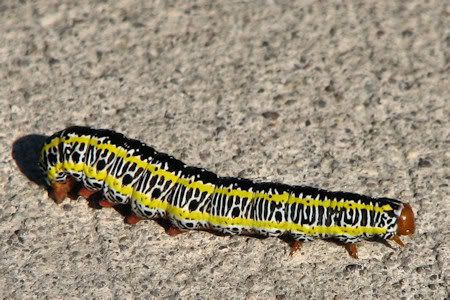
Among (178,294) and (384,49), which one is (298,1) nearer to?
(384,49)

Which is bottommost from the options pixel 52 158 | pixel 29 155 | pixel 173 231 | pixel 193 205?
pixel 173 231

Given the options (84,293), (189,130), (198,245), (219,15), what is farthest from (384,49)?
(84,293)

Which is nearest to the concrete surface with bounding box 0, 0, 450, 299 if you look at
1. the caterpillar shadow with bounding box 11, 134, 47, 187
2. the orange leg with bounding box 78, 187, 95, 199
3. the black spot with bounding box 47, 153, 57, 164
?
the caterpillar shadow with bounding box 11, 134, 47, 187

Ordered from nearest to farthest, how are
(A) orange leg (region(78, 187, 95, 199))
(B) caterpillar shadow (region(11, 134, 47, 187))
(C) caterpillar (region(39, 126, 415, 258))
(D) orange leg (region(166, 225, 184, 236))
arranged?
(C) caterpillar (region(39, 126, 415, 258))
(D) orange leg (region(166, 225, 184, 236))
(A) orange leg (region(78, 187, 95, 199))
(B) caterpillar shadow (region(11, 134, 47, 187))

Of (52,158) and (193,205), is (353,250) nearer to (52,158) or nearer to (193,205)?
(193,205)

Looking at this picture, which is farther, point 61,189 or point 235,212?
point 61,189

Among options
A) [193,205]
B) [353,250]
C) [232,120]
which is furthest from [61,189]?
[353,250]

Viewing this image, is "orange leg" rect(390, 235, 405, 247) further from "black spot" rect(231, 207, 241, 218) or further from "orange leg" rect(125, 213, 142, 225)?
"orange leg" rect(125, 213, 142, 225)
